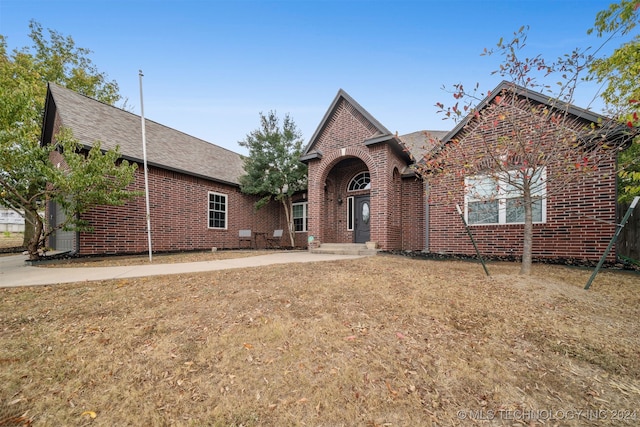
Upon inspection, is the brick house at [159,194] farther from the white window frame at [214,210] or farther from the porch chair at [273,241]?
the porch chair at [273,241]

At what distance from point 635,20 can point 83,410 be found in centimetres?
1116

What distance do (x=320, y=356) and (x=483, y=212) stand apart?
25.8ft

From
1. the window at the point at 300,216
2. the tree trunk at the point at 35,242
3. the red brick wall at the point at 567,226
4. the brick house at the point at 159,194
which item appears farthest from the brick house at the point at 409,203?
the tree trunk at the point at 35,242

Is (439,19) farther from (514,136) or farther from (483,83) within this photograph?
(514,136)

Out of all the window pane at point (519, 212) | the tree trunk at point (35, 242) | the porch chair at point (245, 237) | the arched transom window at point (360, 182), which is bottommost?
the porch chair at point (245, 237)

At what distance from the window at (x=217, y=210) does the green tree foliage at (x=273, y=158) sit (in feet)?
4.12

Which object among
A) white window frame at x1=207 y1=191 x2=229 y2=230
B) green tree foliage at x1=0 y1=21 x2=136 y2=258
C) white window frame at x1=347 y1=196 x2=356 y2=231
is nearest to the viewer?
green tree foliage at x1=0 y1=21 x2=136 y2=258

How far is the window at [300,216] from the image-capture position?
48.1 ft

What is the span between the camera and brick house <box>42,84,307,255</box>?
9.04 m

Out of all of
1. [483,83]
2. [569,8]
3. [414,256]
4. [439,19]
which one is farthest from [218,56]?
[569,8]

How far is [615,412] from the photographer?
1.87m

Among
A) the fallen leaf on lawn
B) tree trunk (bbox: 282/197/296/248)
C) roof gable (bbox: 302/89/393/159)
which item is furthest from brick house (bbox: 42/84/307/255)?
the fallen leaf on lawn

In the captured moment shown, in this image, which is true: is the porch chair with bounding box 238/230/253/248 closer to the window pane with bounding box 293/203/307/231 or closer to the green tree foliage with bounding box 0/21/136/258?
the window pane with bounding box 293/203/307/231

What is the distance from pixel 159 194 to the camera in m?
10.4
